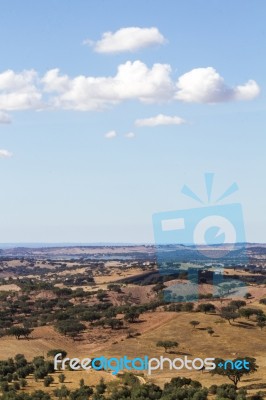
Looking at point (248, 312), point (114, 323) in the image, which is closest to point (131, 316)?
point (114, 323)

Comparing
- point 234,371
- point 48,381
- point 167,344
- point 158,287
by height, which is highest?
point 158,287

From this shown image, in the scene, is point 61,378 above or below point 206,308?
below

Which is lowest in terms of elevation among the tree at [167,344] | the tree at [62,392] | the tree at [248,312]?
the tree at [167,344]

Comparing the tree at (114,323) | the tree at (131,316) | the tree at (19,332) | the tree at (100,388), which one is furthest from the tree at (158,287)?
the tree at (100,388)

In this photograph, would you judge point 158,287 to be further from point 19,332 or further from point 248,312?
point 19,332

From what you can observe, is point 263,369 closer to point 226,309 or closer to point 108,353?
point 108,353

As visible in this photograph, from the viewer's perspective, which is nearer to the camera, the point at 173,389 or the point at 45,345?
the point at 173,389

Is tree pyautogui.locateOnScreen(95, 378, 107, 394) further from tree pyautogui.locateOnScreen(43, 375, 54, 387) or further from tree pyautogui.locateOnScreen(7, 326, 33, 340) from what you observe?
tree pyautogui.locateOnScreen(7, 326, 33, 340)

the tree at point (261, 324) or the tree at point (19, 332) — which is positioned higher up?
the tree at point (19, 332)

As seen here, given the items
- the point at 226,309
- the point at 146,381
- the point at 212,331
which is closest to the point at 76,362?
the point at 146,381

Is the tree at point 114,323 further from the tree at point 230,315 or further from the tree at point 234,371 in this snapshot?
the tree at point 234,371

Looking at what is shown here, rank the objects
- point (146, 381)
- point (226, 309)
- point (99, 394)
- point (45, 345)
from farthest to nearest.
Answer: point (226, 309)
point (45, 345)
point (146, 381)
point (99, 394)
